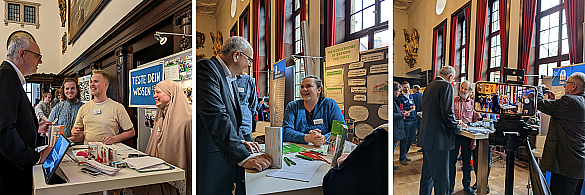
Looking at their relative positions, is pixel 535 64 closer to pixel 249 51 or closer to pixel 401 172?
pixel 401 172

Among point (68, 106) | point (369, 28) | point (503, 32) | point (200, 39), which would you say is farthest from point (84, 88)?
point (503, 32)

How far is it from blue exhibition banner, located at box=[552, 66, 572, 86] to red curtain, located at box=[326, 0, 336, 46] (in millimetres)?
960

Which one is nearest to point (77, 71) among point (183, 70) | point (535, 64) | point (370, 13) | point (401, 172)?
point (183, 70)

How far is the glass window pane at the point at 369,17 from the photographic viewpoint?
4.06ft

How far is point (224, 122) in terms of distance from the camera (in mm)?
1135

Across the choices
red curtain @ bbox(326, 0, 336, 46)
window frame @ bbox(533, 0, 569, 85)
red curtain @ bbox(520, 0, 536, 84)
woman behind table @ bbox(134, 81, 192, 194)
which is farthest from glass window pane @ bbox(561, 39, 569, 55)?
woman behind table @ bbox(134, 81, 192, 194)

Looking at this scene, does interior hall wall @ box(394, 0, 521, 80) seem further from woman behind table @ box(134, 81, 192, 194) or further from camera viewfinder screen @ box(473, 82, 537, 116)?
woman behind table @ box(134, 81, 192, 194)

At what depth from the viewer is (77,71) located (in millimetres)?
2555

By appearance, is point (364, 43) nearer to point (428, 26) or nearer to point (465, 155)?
point (428, 26)

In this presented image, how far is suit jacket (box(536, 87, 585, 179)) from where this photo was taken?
1146mm

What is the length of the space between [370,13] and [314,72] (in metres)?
0.41

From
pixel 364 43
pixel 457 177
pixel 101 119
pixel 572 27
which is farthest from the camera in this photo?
pixel 101 119

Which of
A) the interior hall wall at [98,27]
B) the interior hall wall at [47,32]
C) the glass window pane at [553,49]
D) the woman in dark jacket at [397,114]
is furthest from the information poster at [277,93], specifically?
the interior hall wall at [47,32]

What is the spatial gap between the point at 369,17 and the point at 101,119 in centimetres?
240
